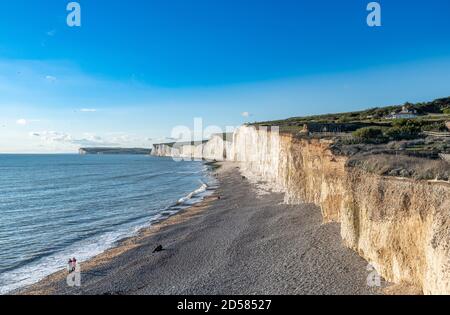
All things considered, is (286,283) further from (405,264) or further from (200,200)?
(200,200)

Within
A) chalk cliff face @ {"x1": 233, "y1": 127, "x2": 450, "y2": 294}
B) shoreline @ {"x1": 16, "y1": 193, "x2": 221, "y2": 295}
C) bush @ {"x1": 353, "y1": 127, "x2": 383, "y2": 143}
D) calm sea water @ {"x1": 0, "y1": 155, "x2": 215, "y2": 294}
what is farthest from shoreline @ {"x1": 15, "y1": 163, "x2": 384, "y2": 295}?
bush @ {"x1": 353, "y1": 127, "x2": 383, "y2": 143}

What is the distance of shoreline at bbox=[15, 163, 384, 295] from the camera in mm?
14727

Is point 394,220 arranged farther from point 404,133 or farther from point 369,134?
point 404,133

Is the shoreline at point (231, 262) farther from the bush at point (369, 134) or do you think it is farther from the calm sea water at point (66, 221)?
the bush at point (369, 134)

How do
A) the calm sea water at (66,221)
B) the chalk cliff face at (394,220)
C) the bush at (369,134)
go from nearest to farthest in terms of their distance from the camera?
the chalk cliff face at (394,220) < the calm sea water at (66,221) < the bush at (369,134)

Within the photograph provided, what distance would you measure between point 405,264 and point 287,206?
18.1 m

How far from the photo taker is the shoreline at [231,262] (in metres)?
14.7

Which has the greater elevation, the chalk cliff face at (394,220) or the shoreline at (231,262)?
the chalk cliff face at (394,220)

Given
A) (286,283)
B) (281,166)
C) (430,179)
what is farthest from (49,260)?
(281,166)

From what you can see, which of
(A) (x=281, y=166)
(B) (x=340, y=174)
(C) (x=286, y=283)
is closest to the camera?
(C) (x=286, y=283)

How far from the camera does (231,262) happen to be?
17719 mm

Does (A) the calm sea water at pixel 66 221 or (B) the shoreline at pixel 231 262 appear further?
(A) the calm sea water at pixel 66 221

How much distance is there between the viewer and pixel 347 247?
17.4 metres

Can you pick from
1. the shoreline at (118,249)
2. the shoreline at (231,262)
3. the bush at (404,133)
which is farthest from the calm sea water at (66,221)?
the bush at (404,133)
